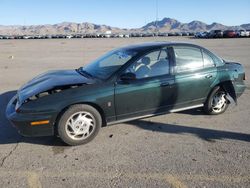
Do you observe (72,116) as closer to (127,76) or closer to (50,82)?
(50,82)

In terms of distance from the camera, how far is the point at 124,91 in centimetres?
479

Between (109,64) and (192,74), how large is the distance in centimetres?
154

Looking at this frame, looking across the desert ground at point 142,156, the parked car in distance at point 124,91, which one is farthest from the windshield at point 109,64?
the desert ground at point 142,156

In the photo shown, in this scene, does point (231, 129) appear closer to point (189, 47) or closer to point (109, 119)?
point (189, 47)

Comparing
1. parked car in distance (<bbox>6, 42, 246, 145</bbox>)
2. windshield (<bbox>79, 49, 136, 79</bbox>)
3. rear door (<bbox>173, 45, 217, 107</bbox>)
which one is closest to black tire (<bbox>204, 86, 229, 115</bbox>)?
parked car in distance (<bbox>6, 42, 246, 145</bbox>)

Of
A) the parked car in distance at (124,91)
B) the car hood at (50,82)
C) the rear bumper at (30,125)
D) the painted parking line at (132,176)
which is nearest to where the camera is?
the painted parking line at (132,176)

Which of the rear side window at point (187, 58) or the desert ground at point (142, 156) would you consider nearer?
the desert ground at point (142, 156)

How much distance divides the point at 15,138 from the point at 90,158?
4.98 feet

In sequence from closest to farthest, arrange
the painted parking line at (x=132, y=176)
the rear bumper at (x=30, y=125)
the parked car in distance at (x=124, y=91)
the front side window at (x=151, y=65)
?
the painted parking line at (x=132, y=176) → the rear bumper at (x=30, y=125) → the parked car in distance at (x=124, y=91) → the front side window at (x=151, y=65)

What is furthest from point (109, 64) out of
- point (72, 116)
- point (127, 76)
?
point (72, 116)

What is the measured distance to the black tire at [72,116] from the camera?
446 centimetres

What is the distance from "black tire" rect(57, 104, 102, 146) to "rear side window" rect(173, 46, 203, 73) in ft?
5.68

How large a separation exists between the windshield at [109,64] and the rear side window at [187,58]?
828mm

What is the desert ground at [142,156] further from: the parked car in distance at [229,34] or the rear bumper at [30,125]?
the parked car in distance at [229,34]
